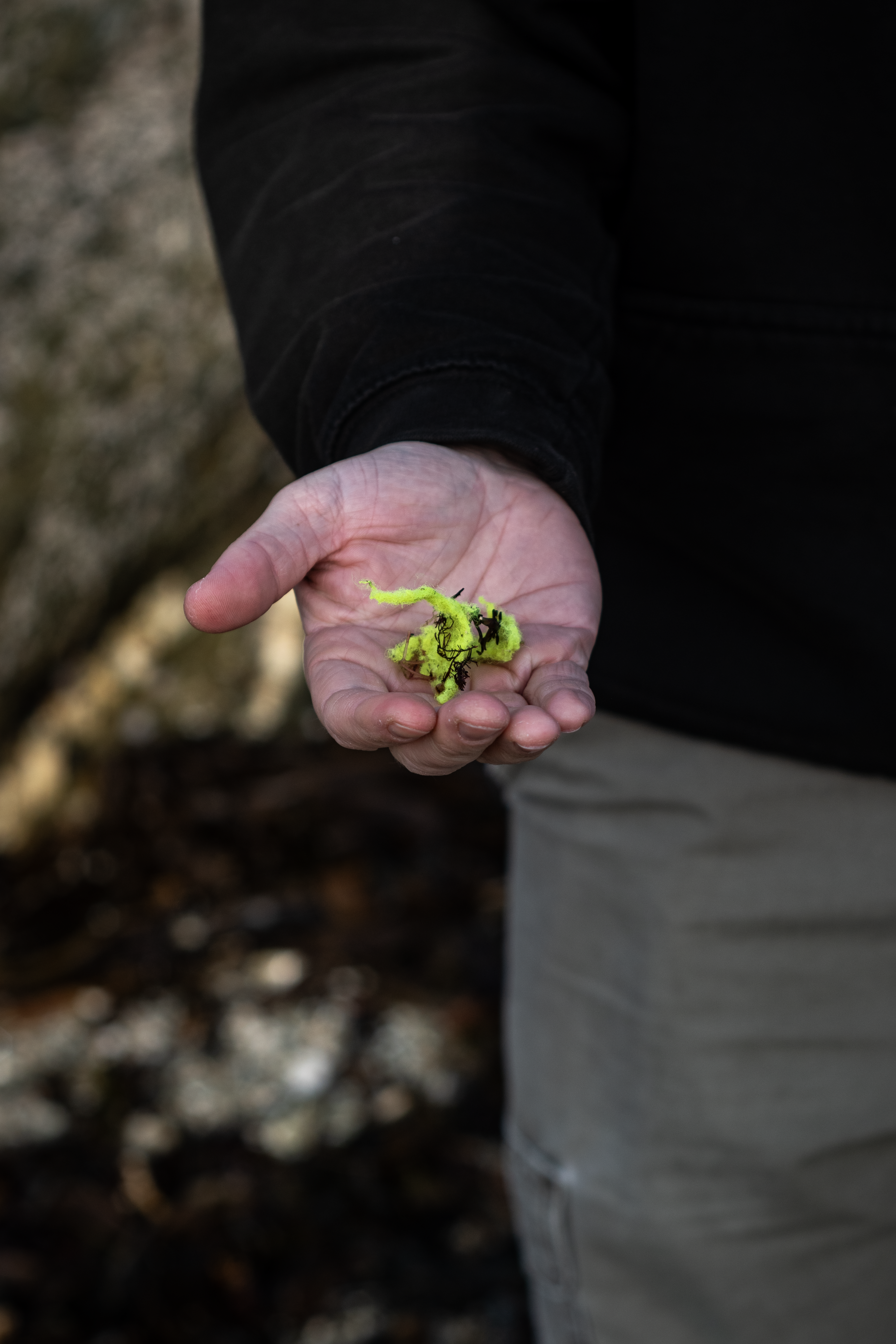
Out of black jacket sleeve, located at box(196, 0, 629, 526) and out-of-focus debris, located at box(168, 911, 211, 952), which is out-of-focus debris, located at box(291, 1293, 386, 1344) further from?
black jacket sleeve, located at box(196, 0, 629, 526)

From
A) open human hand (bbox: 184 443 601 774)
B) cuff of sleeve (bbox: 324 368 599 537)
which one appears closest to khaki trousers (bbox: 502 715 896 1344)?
open human hand (bbox: 184 443 601 774)

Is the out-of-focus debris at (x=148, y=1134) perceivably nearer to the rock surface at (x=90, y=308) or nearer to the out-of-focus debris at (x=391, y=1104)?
the out-of-focus debris at (x=391, y=1104)

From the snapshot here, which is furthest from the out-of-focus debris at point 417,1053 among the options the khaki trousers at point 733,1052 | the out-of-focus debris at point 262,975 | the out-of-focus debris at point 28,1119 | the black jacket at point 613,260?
A: the black jacket at point 613,260

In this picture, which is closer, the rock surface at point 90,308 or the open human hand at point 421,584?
the open human hand at point 421,584

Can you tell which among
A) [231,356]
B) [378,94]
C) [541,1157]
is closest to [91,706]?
[231,356]

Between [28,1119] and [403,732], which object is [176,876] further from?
[403,732]

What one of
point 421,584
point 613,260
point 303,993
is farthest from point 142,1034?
point 613,260

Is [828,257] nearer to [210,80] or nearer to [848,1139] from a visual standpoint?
[210,80]
